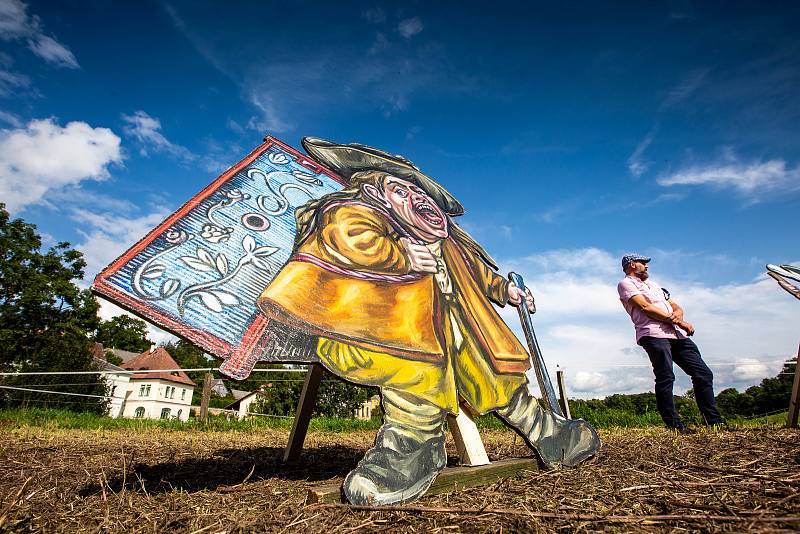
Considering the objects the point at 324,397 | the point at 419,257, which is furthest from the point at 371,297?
the point at 324,397

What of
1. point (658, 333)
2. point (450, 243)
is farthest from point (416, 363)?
point (658, 333)

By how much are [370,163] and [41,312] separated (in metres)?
27.2

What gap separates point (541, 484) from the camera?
2354 mm

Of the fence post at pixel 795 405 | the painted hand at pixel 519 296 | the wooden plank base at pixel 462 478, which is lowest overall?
the wooden plank base at pixel 462 478

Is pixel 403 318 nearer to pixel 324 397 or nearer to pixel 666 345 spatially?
pixel 666 345

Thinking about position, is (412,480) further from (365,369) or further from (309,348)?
(309,348)

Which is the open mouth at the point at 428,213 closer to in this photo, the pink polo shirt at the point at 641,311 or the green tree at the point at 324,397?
the pink polo shirt at the point at 641,311

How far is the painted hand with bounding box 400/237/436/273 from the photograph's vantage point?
2924 millimetres

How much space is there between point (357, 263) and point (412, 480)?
4.02 feet

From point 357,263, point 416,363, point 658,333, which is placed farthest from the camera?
point 658,333

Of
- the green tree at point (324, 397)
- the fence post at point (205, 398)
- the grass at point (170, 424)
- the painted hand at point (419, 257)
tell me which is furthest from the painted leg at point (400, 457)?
the green tree at point (324, 397)

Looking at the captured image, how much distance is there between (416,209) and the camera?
3475 millimetres

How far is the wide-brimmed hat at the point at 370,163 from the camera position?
344 centimetres

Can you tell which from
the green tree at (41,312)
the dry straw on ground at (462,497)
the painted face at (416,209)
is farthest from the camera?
the green tree at (41,312)
